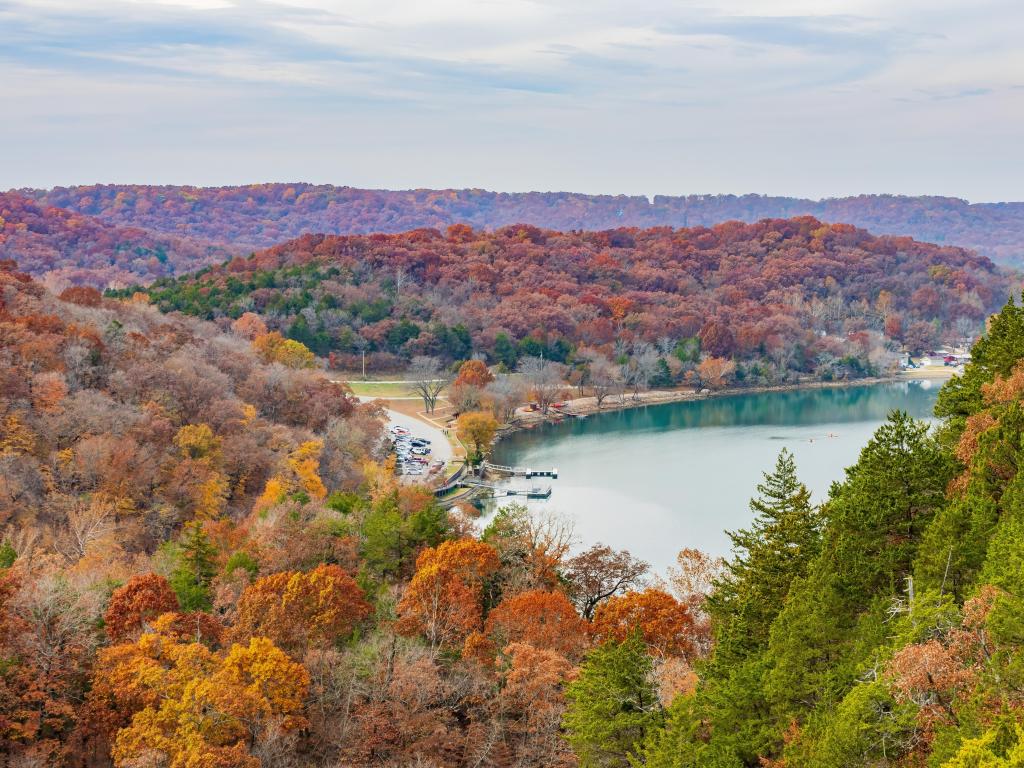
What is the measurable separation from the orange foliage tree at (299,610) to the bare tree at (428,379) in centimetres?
3304

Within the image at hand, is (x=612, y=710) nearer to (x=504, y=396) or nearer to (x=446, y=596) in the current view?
(x=446, y=596)

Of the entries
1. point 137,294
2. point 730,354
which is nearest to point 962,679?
point 137,294

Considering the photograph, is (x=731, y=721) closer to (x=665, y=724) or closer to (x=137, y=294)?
(x=665, y=724)

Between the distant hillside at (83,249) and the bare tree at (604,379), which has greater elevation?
the distant hillside at (83,249)

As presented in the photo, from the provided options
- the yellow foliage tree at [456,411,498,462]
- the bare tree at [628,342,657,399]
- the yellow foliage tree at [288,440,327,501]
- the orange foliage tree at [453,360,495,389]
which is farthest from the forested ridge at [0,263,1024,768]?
the bare tree at [628,342,657,399]

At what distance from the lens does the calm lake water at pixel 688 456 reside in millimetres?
30566

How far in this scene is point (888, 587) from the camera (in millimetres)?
10883

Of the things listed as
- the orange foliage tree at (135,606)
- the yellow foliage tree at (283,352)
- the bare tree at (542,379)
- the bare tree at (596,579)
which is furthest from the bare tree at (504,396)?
the orange foliage tree at (135,606)

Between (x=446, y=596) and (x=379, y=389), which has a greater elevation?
(x=446, y=596)

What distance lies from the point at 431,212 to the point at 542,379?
11787 centimetres

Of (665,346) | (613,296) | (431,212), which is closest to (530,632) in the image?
(665,346)

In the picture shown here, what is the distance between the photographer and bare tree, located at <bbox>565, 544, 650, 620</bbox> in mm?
18891

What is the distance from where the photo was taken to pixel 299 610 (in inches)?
565

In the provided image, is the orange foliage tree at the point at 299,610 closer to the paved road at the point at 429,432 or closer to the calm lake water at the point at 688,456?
the calm lake water at the point at 688,456
